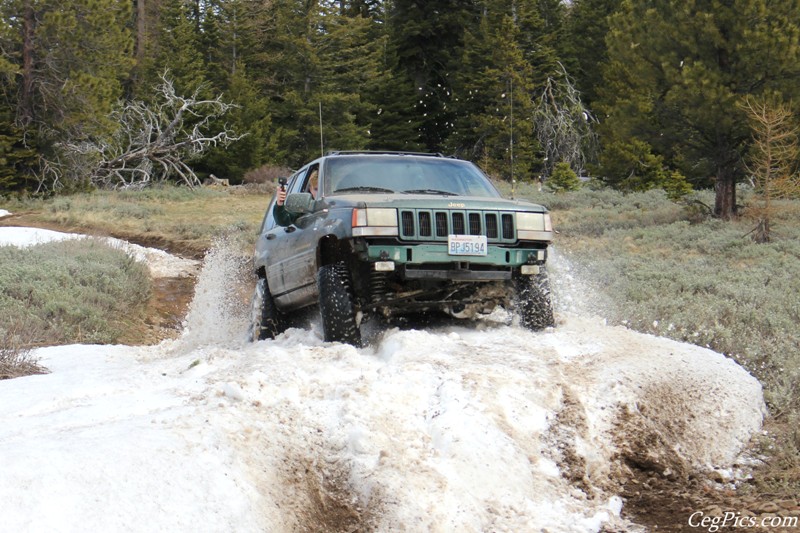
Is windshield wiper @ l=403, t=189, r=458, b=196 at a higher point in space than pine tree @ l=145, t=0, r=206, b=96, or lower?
lower

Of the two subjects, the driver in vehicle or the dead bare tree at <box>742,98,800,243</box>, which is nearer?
the driver in vehicle

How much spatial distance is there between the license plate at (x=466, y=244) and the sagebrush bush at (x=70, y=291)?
188 inches

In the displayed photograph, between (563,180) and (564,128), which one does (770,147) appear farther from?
(564,128)

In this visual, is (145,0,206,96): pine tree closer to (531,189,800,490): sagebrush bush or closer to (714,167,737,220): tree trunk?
(531,189,800,490): sagebrush bush

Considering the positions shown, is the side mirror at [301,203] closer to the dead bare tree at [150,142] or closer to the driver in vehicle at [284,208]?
the driver in vehicle at [284,208]

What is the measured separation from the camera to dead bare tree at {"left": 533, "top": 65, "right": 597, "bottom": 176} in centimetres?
4044

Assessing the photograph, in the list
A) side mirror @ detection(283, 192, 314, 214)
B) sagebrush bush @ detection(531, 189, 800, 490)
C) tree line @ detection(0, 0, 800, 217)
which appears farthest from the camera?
tree line @ detection(0, 0, 800, 217)

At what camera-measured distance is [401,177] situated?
7895 mm

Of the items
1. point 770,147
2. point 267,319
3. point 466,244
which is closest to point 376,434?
point 466,244

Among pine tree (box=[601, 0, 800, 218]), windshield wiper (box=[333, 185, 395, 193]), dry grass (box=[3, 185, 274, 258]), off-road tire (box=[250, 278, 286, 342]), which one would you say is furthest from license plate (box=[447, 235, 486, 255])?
pine tree (box=[601, 0, 800, 218])

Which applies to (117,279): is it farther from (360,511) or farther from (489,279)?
(360,511)

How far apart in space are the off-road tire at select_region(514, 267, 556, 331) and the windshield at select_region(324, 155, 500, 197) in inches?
42.0

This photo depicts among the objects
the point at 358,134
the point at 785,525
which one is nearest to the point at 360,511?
the point at 785,525

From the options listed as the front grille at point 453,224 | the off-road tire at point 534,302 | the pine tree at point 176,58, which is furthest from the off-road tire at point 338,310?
the pine tree at point 176,58
